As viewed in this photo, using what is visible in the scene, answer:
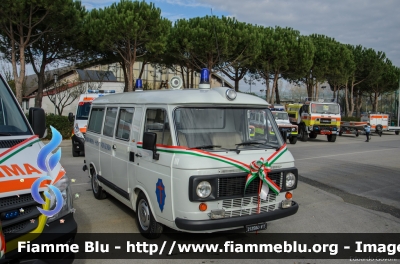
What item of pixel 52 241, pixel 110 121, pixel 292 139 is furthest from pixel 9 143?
pixel 292 139

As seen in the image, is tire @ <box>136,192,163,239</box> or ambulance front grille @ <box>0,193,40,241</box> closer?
ambulance front grille @ <box>0,193,40,241</box>

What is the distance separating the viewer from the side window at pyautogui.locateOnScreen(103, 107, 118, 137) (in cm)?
656

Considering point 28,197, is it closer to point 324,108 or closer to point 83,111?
point 83,111

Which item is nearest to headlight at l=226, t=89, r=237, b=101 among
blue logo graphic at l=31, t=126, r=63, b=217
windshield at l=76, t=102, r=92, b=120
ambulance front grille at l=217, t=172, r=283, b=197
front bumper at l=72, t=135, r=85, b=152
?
ambulance front grille at l=217, t=172, r=283, b=197

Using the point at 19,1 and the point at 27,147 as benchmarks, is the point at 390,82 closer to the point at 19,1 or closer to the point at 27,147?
the point at 19,1

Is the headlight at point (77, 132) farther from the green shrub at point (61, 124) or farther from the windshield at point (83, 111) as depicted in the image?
the green shrub at point (61, 124)

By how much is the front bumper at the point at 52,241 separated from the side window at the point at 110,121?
2.91 meters

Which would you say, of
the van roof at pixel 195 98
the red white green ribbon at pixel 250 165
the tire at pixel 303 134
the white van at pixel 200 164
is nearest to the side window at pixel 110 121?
the white van at pixel 200 164

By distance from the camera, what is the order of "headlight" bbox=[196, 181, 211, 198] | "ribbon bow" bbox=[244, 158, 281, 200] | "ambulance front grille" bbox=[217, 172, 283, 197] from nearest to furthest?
"headlight" bbox=[196, 181, 211, 198]
"ambulance front grille" bbox=[217, 172, 283, 197]
"ribbon bow" bbox=[244, 158, 281, 200]

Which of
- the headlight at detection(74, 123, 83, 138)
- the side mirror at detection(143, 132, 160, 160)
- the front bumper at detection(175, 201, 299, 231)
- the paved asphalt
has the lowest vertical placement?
the paved asphalt

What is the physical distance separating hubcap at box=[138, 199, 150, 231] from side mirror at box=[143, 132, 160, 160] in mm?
823

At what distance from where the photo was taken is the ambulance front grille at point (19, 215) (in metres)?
3.17

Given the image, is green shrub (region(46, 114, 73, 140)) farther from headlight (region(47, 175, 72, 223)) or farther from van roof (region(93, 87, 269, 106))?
headlight (region(47, 175, 72, 223))

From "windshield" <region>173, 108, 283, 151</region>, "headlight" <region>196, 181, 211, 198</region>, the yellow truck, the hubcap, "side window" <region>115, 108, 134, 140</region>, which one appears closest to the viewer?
"headlight" <region>196, 181, 211, 198</region>
